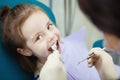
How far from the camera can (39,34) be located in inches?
41.9

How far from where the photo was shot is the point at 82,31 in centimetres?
136

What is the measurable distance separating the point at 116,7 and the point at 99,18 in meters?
0.05

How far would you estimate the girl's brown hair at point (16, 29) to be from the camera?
3.59 ft

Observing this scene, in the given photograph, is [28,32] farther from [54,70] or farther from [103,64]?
[103,64]

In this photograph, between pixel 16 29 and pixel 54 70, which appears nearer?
pixel 54 70

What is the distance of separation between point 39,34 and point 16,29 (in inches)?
4.6

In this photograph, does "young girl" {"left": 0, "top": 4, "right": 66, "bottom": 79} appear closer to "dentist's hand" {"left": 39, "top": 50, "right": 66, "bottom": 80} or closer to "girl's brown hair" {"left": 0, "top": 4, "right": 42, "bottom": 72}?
"girl's brown hair" {"left": 0, "top": 4, "right": 42, "bottom": 72}

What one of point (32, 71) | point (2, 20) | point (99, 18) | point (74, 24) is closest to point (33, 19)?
point (2, 20)

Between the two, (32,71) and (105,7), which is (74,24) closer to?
(32,71)

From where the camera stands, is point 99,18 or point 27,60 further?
point 27,60

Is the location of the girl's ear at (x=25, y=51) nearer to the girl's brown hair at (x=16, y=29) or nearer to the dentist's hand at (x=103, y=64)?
the girl's brown hair at (x=16, y=29)

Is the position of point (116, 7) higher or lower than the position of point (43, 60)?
higher

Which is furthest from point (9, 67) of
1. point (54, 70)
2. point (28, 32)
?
point (54, 70)

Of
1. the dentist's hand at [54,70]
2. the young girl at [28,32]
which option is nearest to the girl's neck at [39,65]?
the young girl at [28,32]
